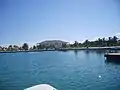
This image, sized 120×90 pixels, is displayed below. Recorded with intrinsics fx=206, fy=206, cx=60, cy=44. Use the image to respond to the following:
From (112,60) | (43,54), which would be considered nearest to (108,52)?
(112,60)

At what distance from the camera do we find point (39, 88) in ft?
6.25

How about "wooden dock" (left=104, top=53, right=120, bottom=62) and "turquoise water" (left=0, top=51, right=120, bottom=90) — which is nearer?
"turquoise water" (left=0, top=51, right=120, bottom=90)

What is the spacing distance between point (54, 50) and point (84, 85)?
11.0m

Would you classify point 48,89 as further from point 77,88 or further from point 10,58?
point 10,58

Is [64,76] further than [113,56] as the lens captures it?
No

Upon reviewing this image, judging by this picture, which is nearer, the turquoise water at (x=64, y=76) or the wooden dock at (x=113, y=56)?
the turquoise water at (x=64, y=76)

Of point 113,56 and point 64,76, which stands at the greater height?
point 113,56

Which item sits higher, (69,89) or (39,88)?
(39,88)

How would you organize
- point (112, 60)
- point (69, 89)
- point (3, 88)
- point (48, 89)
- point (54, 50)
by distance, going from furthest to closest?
point (54, 50) → point (112, 60) → point (69, 89) → point (3, 88) → point (48, 89)

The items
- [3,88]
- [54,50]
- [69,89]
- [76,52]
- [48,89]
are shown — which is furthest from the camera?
[54,50]

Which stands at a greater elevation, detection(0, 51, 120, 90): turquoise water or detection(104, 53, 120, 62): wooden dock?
detection(104, 53, 120, 62): wooden dock

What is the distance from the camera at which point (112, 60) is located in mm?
8453

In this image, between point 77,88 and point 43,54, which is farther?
point 43,54

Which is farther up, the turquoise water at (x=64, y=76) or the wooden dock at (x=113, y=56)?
the wooden dock at (x=113, y=56)
